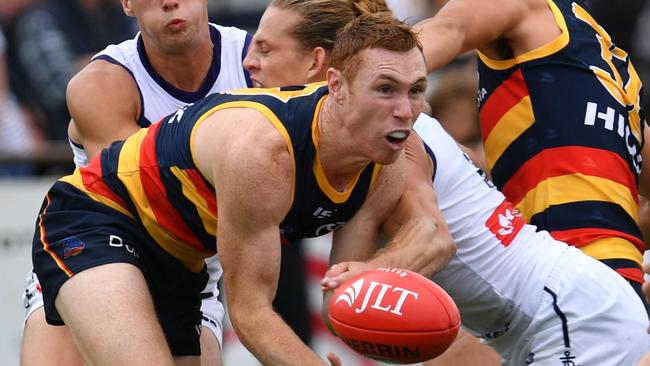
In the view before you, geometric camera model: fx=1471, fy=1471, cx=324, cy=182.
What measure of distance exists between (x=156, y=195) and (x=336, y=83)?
0.89 meters

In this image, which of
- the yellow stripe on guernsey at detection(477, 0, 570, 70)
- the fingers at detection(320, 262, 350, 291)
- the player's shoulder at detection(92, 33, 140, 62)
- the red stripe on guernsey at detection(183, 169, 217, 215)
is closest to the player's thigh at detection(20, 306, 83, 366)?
the player's shoulder at detection(92, 33, 140, 62)

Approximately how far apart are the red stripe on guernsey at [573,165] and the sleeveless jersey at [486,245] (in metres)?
0.36

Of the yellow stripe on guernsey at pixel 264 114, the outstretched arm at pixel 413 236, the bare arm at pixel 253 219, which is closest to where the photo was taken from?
the bare arm at pixel 253 219

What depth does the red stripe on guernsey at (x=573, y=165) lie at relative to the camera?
6543 mm

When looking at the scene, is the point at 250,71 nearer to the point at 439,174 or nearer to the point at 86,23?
the point at 439,174

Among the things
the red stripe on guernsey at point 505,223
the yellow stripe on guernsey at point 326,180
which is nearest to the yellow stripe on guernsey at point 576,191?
the red stripe on guernsey at point 505,223

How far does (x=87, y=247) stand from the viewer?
19.0 feet

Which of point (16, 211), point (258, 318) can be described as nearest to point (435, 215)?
point (258, 318)

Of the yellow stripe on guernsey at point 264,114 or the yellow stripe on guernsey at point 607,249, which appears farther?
the yellow stripe on guernsey at point 607,249

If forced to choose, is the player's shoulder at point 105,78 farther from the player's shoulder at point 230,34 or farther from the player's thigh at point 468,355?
the player's thigh at point 468,355

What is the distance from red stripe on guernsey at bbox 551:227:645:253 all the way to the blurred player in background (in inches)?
64.0

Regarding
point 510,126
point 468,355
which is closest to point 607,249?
point 510,126

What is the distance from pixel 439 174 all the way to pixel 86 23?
5712 mm

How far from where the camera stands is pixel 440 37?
6426 millimetres
